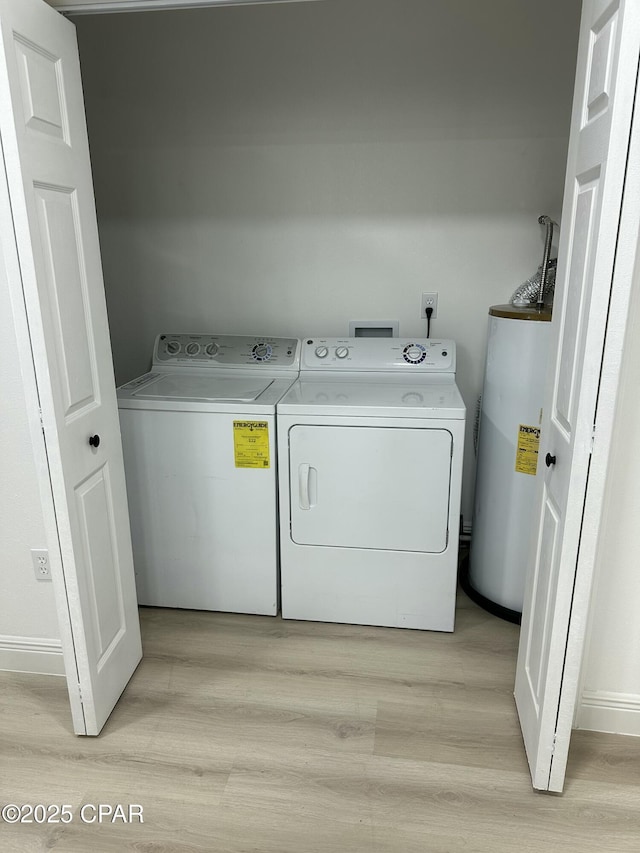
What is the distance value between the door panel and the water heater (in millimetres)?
555

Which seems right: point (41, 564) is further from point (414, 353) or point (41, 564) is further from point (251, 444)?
point (414, 353)

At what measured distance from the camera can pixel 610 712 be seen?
1.77 meters

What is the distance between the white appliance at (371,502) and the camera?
2.06 meters

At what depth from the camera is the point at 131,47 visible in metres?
2.54

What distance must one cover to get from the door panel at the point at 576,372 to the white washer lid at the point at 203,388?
111 centimetres

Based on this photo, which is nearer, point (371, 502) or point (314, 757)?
point (314, 757)

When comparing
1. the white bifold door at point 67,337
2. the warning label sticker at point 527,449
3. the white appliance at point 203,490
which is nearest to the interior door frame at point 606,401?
the warning label sticker at point 527,449

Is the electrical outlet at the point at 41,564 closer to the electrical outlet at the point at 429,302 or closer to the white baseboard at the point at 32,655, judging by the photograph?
the white baseboard at the point at 32,655

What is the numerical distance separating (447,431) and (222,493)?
2.82 ft

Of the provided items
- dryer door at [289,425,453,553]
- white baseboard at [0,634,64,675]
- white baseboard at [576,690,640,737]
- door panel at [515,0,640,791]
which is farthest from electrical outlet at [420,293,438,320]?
white baseboard at [0,634,64,675]

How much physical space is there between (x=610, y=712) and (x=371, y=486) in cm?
100

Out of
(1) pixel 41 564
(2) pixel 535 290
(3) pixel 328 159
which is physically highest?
(3) pixel 328 159

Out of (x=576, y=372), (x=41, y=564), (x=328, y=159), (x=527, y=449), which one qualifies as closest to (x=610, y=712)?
(x=527, y=449)

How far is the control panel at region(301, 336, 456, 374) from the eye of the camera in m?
2.47
